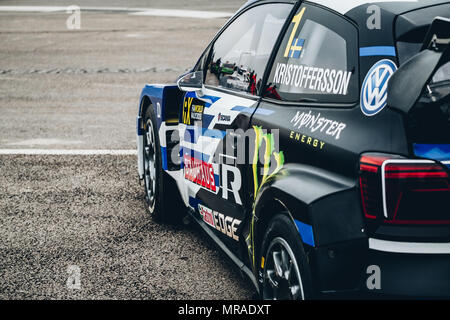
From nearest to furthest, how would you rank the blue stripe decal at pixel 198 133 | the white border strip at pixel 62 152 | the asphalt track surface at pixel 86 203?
the blue stripe decal at pixel 198 133 < the asphalt track surface at pixel 86 203 < the white border strip at pixel 62 152

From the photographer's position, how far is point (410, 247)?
277cm

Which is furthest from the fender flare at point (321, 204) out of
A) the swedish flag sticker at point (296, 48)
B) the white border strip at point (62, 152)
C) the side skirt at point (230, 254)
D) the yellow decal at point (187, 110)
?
the white border strip at point (62, 152)

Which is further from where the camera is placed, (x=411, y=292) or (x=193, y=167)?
(x=193, y=167)

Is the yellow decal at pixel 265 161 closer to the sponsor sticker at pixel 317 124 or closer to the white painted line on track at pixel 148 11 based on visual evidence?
the sponsor sticker at pixel 317 124

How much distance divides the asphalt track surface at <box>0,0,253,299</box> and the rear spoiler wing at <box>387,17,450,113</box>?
6.69 feet

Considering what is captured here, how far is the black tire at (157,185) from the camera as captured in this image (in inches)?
222

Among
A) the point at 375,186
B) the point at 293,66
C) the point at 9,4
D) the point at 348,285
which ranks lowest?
the point at 9,4

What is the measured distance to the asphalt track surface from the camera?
4734 mm

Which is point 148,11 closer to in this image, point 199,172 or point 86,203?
point 86,203

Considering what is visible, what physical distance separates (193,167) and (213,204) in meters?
0.44

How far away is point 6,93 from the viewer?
1266cm

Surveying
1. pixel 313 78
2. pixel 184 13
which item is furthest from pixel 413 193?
pixel 184 13
